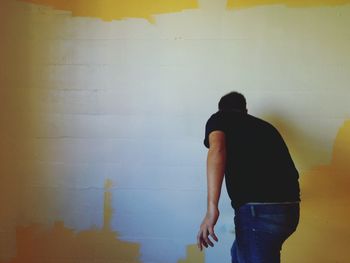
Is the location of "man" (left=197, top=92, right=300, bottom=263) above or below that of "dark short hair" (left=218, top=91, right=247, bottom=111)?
below

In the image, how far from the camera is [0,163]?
2764mm

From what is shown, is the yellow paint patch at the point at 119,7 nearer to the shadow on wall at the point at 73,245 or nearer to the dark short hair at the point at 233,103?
the dark short hair at the point at 233,103

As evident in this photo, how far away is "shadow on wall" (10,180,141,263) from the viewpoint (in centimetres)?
274

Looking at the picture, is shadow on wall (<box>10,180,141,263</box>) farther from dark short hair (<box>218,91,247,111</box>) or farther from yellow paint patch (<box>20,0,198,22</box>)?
yellow paint patch (<box>20,0,198,22</box>)

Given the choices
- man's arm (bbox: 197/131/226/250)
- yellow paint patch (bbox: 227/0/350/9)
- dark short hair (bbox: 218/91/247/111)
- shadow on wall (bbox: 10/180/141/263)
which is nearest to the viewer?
man's arm (bbox: 197/131/226/250)

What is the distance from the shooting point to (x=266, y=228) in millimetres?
1942

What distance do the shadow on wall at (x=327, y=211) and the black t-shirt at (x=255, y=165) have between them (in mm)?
664

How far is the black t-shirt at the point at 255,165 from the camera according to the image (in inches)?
76.8

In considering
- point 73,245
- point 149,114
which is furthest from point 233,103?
point 73,245

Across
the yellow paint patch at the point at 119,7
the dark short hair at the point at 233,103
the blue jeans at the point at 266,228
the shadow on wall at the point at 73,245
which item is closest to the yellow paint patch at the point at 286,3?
the yellow paint patch at the point at 119,7

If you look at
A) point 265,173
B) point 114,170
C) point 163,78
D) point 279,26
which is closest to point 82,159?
point 114,170

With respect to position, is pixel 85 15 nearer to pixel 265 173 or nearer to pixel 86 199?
pixel 86 199

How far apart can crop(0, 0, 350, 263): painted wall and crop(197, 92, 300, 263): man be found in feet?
2.07

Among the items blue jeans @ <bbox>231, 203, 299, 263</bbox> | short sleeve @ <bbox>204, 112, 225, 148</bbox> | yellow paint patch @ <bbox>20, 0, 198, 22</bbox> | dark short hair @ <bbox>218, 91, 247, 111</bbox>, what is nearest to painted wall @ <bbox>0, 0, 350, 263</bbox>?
yellow paint patch @ <bbox>20, 0, 198, 22</bbox>
